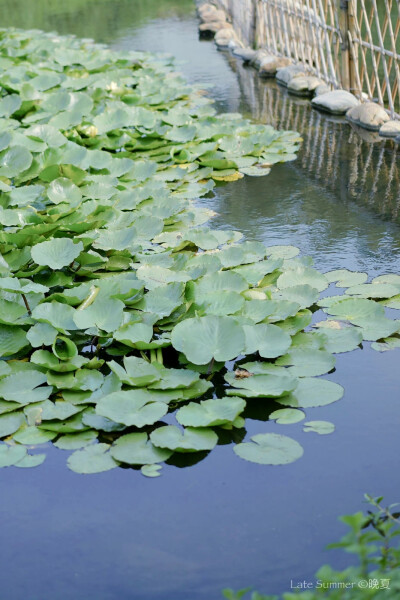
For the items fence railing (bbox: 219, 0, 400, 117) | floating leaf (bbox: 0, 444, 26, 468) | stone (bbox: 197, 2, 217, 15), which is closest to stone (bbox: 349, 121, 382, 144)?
fence railing (bbox: 219, 0, 400, 117)

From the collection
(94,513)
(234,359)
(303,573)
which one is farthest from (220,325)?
(303,573)

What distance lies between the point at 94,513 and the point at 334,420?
2.01 feet

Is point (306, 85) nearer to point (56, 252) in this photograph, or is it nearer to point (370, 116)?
point (370, 116)

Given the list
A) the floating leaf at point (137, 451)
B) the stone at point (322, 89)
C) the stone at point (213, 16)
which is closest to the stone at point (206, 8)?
the stone at point (213, 16)

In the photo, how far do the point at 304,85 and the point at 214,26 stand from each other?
112 inches

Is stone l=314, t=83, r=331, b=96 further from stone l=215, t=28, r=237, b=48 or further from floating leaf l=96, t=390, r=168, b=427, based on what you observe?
floating leaf l=96, t=390, r=168, b=427

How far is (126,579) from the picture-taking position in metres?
1.35

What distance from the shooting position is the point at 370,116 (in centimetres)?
416

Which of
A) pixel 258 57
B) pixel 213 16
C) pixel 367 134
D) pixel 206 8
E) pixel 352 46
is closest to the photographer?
pixel 367 134

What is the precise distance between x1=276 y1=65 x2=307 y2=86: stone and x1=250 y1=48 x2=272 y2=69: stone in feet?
1.55

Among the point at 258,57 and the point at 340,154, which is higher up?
the point at 258,57

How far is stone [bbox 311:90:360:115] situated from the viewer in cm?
448

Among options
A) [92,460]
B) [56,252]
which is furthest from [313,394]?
[56,252]

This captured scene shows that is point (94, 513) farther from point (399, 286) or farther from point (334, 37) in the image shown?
point (334, 37)
